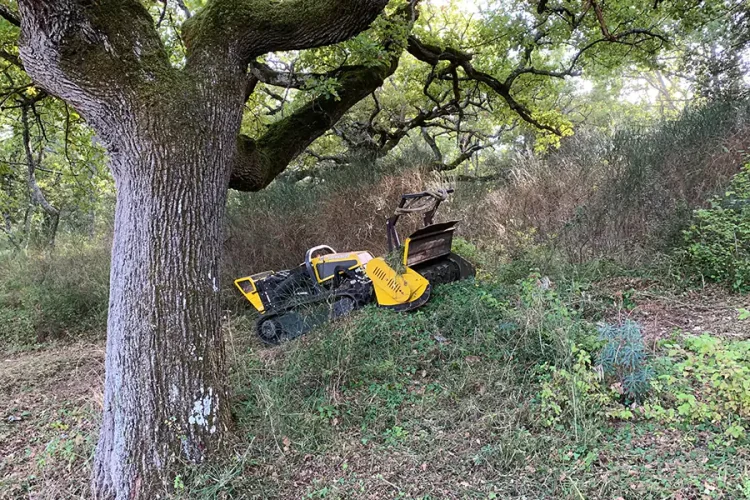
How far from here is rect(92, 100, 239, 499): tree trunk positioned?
8.07 ft

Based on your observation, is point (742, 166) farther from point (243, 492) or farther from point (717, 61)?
point (243, 492)

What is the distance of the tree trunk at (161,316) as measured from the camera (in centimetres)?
246

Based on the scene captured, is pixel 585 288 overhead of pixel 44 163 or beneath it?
beneath

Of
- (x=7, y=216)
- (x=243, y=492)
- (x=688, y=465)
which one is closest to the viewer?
(x=688, y=465)

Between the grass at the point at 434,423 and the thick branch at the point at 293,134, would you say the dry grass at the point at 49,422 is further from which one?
the thick branch at the point at 293,134

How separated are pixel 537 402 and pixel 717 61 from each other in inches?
328

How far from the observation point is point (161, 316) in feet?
8.35

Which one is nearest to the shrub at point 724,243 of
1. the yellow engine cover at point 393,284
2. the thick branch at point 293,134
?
the yellow engine cover at point 393,284

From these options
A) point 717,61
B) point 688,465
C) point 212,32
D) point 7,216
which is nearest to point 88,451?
point 212,32

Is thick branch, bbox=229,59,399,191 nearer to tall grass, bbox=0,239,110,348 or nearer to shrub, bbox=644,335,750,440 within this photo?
tall grass, bbox=0,239,110,348

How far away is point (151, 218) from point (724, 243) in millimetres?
5492

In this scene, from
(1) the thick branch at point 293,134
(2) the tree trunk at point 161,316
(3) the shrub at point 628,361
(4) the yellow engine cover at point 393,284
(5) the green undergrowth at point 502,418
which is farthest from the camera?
(1) the thick branch at point 293,134

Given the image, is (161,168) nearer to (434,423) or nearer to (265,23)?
(265,23)

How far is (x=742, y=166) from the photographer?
5.38 meters
